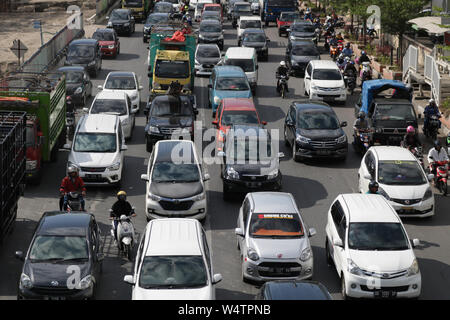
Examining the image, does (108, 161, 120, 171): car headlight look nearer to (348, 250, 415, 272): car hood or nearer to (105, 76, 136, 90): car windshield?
(348, 250, 415, 272): car hood

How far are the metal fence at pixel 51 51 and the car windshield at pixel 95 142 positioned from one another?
1292 cm

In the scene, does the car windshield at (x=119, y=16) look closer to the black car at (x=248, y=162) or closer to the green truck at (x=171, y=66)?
the green truck at (x=171, y=66)

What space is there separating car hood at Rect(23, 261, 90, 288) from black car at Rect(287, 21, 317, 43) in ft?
113

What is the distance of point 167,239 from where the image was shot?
1842cm

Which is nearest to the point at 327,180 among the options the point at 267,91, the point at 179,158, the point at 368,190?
the point at 368,190

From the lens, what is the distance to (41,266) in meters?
18.2

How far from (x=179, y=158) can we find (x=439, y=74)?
1483 centimetres

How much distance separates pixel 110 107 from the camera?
105 feet

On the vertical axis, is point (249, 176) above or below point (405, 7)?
below

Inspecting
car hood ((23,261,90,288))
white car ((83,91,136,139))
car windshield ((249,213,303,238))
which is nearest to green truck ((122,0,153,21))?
white car ((83,91,136,139))
